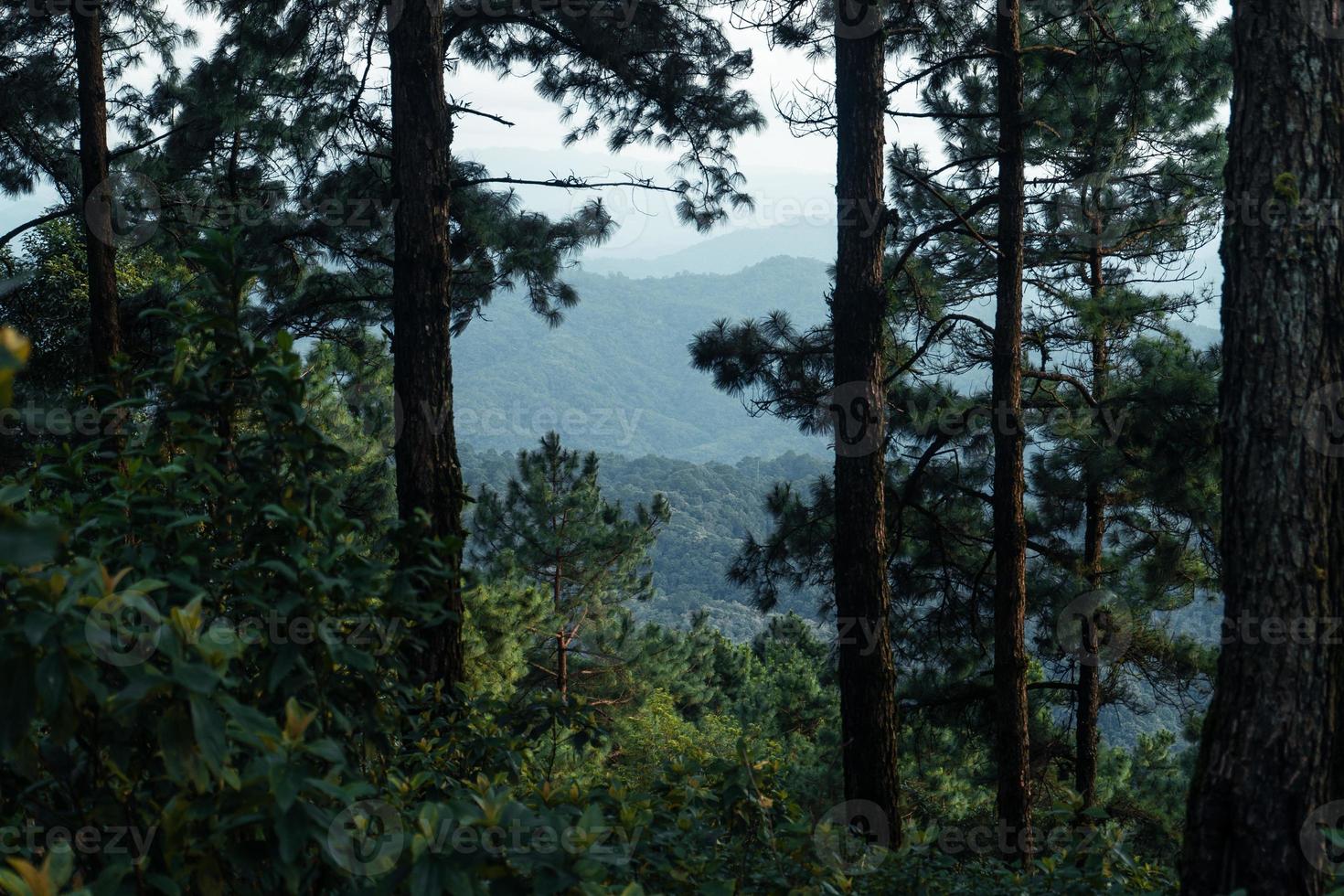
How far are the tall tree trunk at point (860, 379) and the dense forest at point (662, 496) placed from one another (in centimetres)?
3

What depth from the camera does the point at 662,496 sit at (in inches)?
773

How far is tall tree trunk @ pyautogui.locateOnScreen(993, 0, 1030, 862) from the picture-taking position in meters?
7.38

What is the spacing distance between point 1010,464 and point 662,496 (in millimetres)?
12428

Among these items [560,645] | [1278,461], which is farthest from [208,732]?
[560,645]

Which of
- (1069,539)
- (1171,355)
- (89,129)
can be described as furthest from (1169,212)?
(89,129)

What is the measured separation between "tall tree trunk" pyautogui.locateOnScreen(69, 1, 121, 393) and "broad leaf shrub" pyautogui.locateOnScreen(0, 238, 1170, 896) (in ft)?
20.6

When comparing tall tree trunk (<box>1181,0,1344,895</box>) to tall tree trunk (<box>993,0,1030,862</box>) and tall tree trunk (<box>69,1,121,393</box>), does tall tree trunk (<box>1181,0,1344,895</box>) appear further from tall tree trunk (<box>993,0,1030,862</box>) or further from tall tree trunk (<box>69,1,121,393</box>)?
tall tree trunk (<box>69,1,121,393</box>)

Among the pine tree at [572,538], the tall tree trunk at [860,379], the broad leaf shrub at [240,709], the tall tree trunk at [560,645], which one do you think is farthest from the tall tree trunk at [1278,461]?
the pine tree at [572,538]

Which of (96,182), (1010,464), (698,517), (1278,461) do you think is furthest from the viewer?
(698,517)

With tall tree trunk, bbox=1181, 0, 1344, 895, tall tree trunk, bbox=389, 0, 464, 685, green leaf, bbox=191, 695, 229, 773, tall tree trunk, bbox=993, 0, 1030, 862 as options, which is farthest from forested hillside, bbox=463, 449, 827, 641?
green leaf, bbox=191, 695, 229, 773

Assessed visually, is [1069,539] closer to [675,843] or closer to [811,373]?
[811,373]

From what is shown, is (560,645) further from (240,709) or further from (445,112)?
(240,709)

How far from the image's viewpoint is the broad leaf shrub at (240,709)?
128 cm

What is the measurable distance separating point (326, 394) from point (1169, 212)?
1372cm
